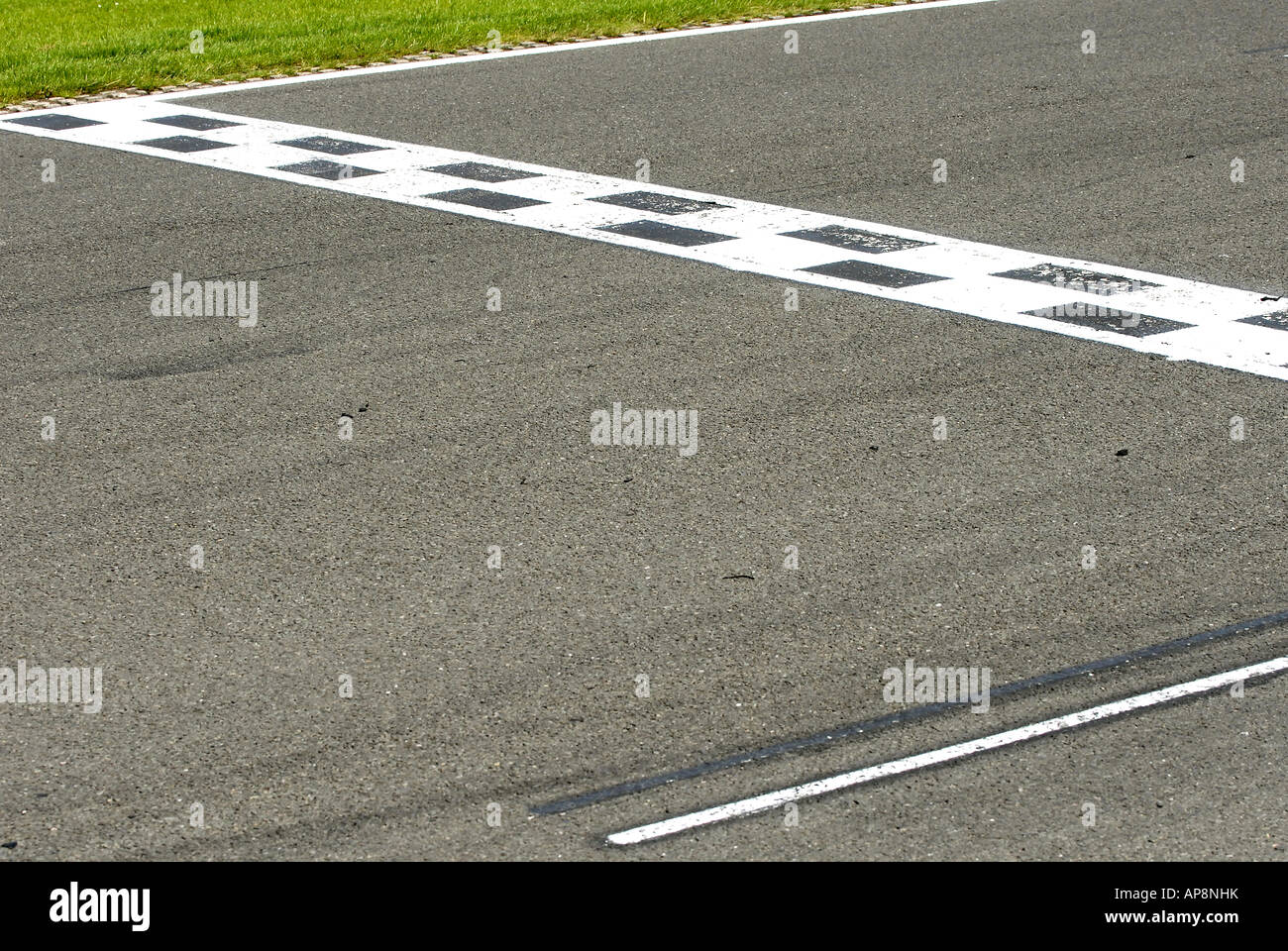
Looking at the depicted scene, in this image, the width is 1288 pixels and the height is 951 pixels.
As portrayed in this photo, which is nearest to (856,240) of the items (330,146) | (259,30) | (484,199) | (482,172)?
(484,199)

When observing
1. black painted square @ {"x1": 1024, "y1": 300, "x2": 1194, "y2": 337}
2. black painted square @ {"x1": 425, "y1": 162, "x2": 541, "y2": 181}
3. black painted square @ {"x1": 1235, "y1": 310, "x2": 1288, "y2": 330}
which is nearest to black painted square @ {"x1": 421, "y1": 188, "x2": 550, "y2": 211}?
black painted square @ {"x1": 425, "y1": 162, "x2": 541, "y2": 181}

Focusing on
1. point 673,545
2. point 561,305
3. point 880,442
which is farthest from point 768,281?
point 673,545

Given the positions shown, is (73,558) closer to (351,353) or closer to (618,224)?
(351,353)

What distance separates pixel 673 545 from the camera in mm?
6691

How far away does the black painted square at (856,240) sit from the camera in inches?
406

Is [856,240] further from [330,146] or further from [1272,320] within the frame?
[330,146]

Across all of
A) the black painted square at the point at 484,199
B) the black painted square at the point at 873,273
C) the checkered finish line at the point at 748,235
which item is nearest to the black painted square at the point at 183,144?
the checkered finish line at the point at 748,235

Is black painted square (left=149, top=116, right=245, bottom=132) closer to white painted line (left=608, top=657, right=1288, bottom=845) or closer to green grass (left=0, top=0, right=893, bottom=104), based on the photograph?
green grass (left=0, top=0, right=893, bottom=104)

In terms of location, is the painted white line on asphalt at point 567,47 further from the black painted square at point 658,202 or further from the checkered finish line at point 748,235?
the black painted square at point 658,202

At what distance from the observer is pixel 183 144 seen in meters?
12.5

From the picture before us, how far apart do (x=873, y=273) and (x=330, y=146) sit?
437 cm

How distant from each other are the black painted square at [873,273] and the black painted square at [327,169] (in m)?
3.34
